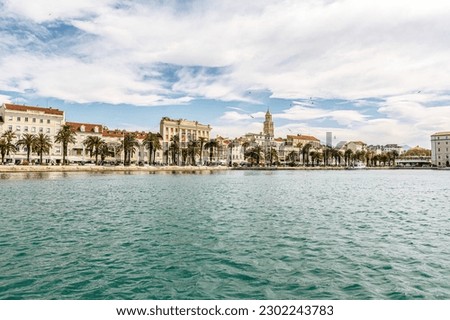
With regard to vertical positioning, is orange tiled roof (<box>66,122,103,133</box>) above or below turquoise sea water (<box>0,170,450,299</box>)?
above

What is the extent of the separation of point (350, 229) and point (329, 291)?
10035 mm

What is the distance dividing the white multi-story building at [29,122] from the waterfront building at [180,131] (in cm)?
4652

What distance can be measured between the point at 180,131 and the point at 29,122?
2568 inches

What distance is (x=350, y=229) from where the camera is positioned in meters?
19.4

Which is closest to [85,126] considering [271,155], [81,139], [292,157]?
[81,139]

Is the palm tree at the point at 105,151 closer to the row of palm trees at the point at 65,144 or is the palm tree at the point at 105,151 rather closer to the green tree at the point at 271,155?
the row of palm trees at the point at 65,144

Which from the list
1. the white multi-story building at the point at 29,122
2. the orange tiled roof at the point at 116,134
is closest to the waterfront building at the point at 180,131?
the orange tiled roof at the point at 116,134

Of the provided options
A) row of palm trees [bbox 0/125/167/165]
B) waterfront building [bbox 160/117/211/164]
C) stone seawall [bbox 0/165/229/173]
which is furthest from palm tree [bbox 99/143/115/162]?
waterfront building [bbox 160/117/211/164]

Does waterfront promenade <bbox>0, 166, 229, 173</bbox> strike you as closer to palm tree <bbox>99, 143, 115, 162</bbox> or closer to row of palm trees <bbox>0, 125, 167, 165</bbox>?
row of palm trees <bbox>0, 125, 167, 165</bbox>

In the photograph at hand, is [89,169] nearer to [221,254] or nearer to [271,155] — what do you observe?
[221,254]

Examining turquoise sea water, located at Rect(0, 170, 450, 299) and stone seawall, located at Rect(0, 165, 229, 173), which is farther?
stone seawall, located at Rect(0, 165, 229, 173)

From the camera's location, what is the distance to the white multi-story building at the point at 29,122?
102062mm

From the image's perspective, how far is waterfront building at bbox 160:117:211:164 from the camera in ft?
504

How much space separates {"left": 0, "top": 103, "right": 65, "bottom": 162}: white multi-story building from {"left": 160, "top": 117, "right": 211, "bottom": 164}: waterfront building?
46.5 meters
